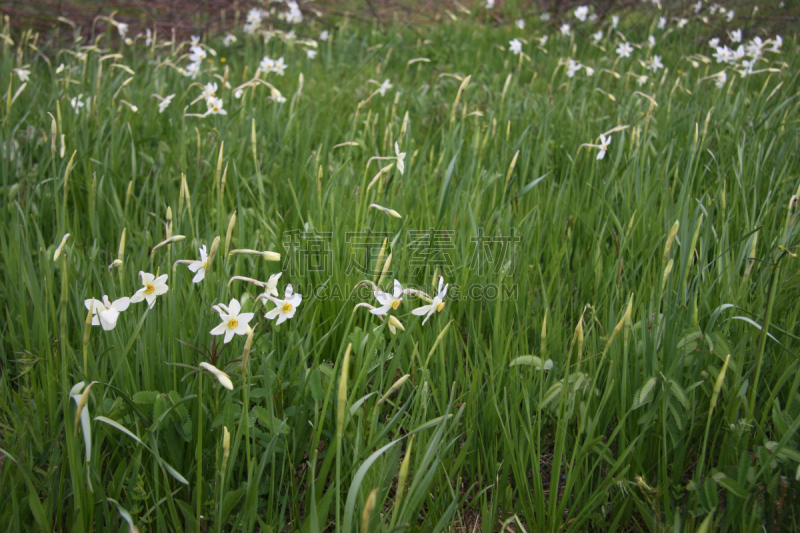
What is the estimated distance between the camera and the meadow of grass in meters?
1.09

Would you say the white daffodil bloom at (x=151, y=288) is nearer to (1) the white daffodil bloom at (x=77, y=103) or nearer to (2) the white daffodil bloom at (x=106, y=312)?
(2) the white daffodil bloom at (x=106, y=312)

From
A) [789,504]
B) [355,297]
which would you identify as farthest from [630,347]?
[355,297]

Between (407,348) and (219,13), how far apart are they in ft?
19.8

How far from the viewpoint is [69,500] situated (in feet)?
3.74

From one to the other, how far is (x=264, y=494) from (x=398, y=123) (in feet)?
7.47

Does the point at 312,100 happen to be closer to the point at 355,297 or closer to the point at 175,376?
the point at 355,297

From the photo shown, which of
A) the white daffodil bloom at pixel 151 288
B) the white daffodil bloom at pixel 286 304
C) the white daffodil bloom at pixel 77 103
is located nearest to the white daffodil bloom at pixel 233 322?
the white daffodil bloom at pixel 286 304

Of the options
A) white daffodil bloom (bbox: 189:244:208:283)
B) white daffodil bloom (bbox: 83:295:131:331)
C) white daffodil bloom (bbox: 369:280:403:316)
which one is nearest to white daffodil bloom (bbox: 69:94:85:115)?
white daffodil bloom (bbox: 189:244:208:283)

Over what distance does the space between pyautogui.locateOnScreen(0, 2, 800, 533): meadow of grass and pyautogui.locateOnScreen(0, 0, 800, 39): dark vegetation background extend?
2778mm

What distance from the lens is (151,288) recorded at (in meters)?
1.24

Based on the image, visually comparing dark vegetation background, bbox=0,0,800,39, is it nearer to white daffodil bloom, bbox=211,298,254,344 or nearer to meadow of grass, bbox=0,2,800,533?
meadow of grass, bbox=0,2,800,533

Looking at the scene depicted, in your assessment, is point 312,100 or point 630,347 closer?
point 630,347

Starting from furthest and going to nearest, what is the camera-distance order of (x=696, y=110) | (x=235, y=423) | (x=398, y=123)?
(x=398, y=123), (x=696, y=110), (x=235, y=423)

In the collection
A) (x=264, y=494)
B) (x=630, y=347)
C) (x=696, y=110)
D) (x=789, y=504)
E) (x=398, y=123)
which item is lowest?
(x=264, y=494)
